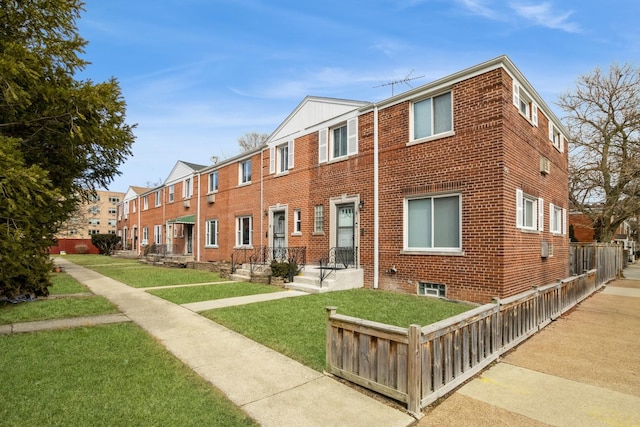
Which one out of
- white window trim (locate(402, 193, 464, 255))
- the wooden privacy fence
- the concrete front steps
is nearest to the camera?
the wooden privacy fence

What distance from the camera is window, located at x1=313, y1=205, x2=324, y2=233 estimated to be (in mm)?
14086

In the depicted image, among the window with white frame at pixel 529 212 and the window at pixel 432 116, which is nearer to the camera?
the window with white frame at pixel 529 212

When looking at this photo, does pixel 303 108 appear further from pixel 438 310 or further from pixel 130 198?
pixel 130 198

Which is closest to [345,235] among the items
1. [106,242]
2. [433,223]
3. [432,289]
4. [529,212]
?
[433,223]

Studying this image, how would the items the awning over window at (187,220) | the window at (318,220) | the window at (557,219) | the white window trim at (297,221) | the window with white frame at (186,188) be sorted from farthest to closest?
1. the window with white frame at (186,188)
2. the awning over window at (187,220)
3. the white window trim at (297,221)
4. the window at (318,220)
5. the window at (557,219)

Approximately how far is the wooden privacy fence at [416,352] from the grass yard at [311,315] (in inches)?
27.1

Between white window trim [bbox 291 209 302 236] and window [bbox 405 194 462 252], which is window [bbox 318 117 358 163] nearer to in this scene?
white window trim [bbox 291 209 302 236]

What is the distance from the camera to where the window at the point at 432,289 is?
10094 millimetres

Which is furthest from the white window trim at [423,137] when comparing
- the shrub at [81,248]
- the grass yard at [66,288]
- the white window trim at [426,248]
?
the shrub at [81,248]

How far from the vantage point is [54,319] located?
7539 millimetres

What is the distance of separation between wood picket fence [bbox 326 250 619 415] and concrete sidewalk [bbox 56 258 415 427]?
0.21 m

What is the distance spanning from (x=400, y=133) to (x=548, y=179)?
20.0 feet

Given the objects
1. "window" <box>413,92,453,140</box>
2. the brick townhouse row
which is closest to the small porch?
the brick townhouse row

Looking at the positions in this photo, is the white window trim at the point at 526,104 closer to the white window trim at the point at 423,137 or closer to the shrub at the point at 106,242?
the white window trim at the point at 423,137
